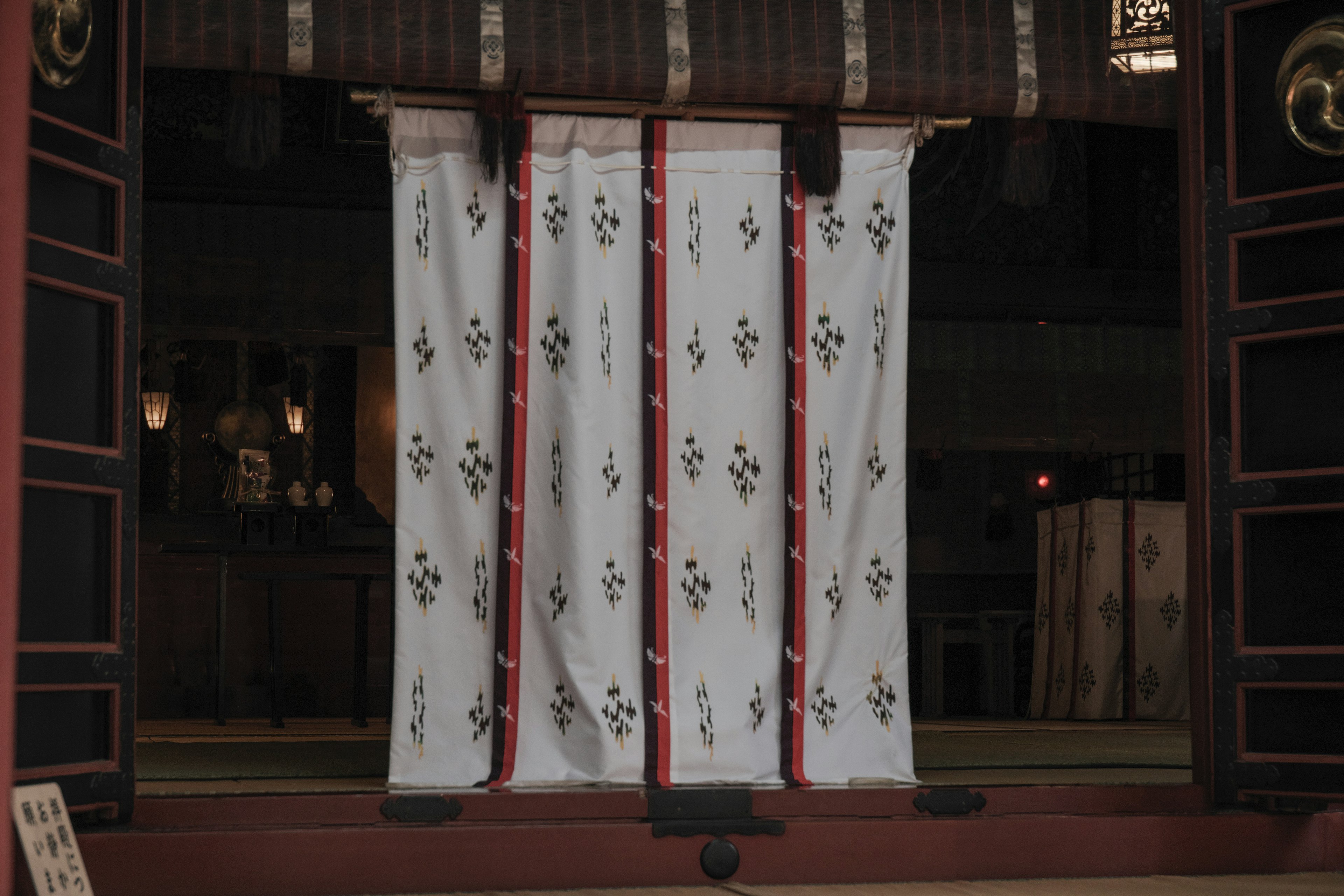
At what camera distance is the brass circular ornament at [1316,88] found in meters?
3.41

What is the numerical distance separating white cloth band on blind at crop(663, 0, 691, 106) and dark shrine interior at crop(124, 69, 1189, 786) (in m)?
3.50

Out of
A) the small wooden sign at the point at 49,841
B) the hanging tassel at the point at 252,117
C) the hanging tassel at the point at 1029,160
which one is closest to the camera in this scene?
the small wooden sign at the point at 49,841

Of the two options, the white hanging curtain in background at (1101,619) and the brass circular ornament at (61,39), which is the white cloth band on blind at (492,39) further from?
the white hanging curtain in background at (1101,619)

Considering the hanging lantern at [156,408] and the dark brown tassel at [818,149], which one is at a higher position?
the dark brown tassel at [818,149]

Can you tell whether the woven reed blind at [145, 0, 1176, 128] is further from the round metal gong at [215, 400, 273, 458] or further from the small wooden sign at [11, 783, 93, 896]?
the round metal gong at [215, 400, 273, 458]

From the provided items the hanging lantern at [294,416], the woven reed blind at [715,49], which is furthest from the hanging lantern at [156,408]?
the woven reed blind at [715,49]

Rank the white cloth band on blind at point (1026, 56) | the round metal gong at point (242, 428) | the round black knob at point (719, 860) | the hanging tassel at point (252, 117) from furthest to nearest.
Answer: the round metal gong at point (242, 428) < the white cloth band on blind at point (1026, 56) < the hanging tassel at point (252, 117) < the round black knob at point (719, 860)

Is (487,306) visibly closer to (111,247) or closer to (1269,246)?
(111,247)

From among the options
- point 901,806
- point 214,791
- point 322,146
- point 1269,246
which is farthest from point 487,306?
point 322,146

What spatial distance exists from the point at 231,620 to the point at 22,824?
6.09 m

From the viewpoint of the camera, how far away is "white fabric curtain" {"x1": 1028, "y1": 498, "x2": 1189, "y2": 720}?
8.22 m

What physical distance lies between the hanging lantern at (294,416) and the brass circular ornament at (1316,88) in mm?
7005

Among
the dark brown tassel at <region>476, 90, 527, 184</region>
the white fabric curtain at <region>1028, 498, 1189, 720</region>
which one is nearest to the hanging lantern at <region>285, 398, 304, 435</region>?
the white fabric curtain at <region>1028, 498, 1189, 720</region>

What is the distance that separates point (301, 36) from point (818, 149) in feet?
4.52
